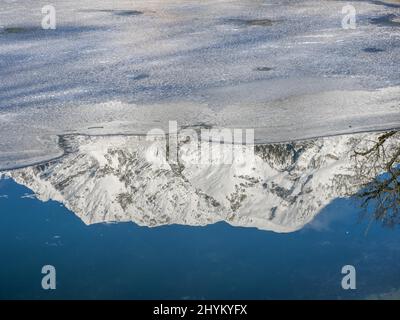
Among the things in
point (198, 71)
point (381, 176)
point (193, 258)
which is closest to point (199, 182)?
point (193, 258)

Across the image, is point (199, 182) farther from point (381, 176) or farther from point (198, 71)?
point (198, 71)

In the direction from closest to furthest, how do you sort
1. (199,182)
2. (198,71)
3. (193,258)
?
1. (193,258)
2. (199,182)
3. (198,71)

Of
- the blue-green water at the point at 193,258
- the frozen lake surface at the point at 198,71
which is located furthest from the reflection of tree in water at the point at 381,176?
the frozen lake surface at the point at 198,71

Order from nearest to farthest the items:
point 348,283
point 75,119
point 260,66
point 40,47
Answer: point 348,283 < point 75,119 < point 260,66 < point 40,47
